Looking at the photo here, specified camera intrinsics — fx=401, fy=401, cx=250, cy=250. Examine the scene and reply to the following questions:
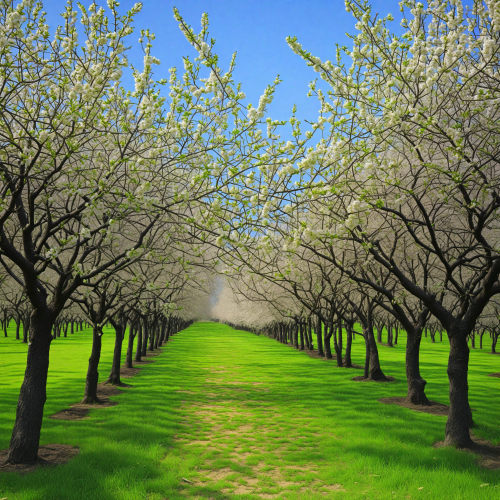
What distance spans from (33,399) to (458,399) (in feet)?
27.7

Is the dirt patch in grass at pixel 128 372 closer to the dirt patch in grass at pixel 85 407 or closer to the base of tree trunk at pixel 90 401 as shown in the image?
the dirt patch in grass at pixel 85 407

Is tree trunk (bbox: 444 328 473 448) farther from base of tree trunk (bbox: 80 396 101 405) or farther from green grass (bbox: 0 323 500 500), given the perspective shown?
base of tree trunk (bbox: 80 396 101 405)

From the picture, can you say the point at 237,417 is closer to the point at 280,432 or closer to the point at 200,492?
the point at 280,432

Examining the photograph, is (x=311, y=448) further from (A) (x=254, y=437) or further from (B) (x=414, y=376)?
(B) (x=414, y=376)

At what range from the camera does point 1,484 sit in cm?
607

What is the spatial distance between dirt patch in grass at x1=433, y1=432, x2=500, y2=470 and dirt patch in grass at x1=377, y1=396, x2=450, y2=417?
3020mm

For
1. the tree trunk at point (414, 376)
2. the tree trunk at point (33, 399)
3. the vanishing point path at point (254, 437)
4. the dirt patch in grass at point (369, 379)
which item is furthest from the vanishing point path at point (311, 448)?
the tree trunk at point (33, 399)

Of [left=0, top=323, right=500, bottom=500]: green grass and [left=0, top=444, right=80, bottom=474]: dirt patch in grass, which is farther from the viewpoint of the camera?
[left=0, top=444, right=80, bottom=474]: dirt patch in grass

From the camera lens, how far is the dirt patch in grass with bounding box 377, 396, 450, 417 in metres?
12.1

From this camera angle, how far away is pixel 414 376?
1339 cm

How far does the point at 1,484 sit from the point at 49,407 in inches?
252

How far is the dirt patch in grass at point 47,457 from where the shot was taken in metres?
6.76

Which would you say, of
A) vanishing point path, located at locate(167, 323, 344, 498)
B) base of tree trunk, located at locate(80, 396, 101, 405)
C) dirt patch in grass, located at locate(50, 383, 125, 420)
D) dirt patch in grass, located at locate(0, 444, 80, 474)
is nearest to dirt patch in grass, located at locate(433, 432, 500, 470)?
vanishing point path, located at locate(167, 323, 344, 498)

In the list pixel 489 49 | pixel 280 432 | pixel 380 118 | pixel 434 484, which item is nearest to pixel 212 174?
pixel 380 118
